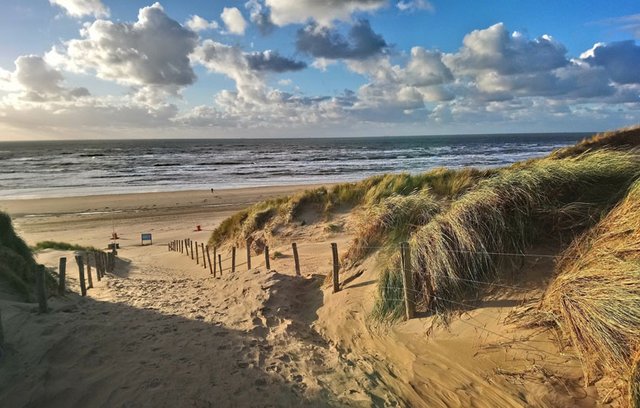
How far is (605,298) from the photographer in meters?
4.36

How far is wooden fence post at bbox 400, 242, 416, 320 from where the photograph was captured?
21.2 feet

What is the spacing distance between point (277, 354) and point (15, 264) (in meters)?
7.76

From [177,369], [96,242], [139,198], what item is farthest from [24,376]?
[139,198]

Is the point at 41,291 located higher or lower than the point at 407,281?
lower

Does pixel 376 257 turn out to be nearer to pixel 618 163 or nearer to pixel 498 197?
pixel 498 197

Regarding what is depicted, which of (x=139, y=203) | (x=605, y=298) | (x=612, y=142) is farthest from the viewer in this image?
(x=139, y=203)

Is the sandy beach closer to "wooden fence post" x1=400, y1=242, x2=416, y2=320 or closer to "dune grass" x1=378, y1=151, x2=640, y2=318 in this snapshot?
"wooden fence post" x1=400, y1=242, x2=416, y2=320

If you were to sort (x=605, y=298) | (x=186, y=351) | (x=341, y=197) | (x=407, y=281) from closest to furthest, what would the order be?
(x=605, y=298) < (x=186, y=351) < (x=407, y=281) < (x=341, y=197)

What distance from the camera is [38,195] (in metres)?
40.9

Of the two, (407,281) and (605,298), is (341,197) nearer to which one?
(407,281)

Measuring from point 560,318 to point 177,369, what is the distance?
15.2 feet

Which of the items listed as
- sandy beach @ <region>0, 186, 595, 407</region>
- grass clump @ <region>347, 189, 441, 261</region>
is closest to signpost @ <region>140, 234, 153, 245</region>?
sandy beach @ <region>0, 186, 595, 407</region>

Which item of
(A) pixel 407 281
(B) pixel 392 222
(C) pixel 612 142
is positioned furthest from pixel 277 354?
(C) pixel 612 142

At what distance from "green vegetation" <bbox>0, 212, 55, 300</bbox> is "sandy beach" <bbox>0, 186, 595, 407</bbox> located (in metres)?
1.21
